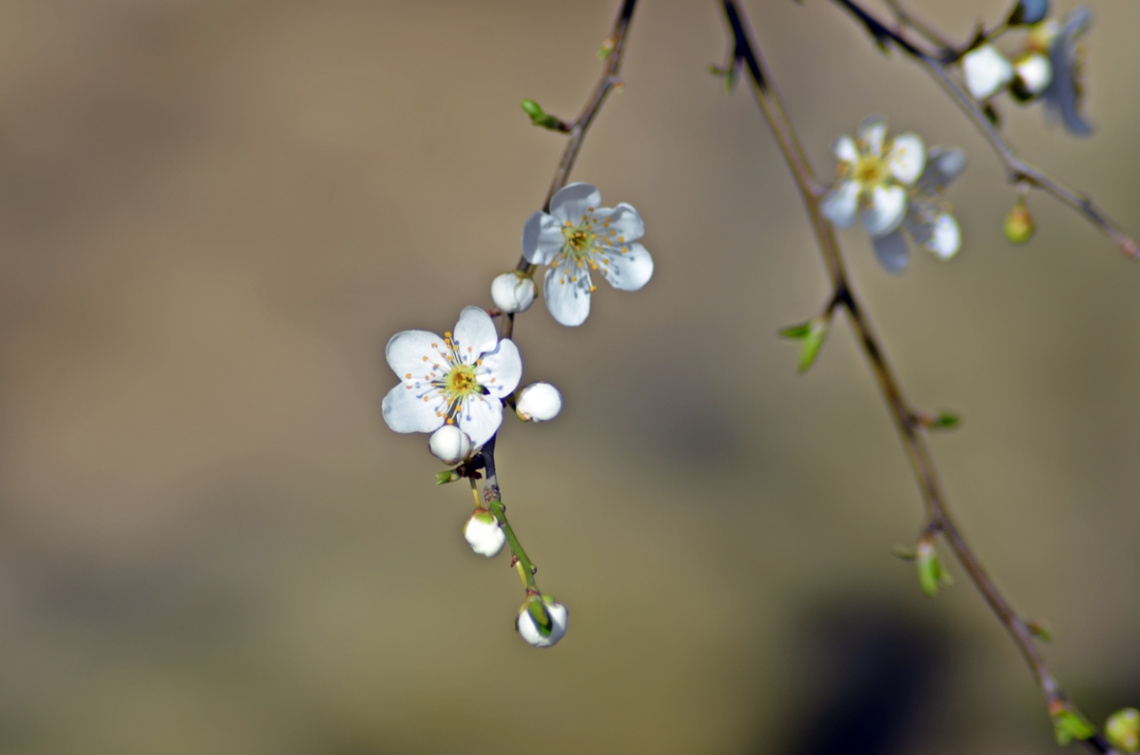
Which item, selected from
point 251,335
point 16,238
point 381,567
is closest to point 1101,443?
point 381,567

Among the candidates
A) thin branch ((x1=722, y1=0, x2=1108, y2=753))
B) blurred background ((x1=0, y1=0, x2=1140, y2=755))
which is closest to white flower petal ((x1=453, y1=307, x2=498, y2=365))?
thin branch ((x1=722, y1=0, x2=1108, y2=753))

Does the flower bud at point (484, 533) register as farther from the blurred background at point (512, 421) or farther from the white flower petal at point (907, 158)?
the blurred background at point (512, 421)

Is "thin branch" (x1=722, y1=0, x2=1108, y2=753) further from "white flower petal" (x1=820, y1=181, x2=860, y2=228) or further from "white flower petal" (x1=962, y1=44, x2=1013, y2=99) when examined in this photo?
"white flower petal" (x1=962, y1=44, x2=1013, y2=99)

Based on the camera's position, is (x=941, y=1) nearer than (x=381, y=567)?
No

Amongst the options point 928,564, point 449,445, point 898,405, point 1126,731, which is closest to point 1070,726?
point 1126,731

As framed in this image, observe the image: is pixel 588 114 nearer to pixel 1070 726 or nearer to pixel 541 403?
pixel 541 403

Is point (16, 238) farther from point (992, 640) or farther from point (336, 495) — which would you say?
point (992, 640)
